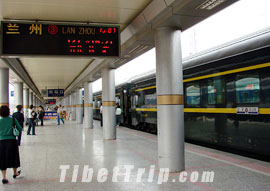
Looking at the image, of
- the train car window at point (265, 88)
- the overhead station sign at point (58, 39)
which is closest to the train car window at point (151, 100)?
the overhead station sign at point (58, 39)

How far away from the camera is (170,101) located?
20.0ft

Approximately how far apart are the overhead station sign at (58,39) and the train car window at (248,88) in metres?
3.36

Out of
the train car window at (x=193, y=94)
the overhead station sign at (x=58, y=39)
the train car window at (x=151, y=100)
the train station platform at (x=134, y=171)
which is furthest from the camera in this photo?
the train car window at (x=151, y=100)

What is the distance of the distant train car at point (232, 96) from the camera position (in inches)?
256

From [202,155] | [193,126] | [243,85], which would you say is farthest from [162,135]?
[193,126]

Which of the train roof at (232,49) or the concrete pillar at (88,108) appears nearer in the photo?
the train roof at (232,49)

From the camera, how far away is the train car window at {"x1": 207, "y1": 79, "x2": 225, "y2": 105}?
25.9 ft

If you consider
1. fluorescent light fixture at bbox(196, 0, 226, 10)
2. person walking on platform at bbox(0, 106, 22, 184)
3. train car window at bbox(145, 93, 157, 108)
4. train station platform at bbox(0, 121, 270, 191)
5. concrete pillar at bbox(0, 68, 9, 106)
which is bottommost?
train station platform at bbox(0, 121, 270, 191)

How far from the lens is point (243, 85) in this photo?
712 cm

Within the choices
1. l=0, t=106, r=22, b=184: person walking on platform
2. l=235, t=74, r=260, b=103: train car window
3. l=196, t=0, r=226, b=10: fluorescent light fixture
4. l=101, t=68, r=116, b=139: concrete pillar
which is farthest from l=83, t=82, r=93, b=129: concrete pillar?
l=196, t=0, r=226, b=10: fluorescent light fixture

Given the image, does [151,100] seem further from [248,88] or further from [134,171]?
[134,171]

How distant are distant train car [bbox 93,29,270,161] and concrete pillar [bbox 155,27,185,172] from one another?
1.94m

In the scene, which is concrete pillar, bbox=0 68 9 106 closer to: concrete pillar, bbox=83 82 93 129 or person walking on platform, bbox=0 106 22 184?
concrete pillar, bbox=83 82 93 129

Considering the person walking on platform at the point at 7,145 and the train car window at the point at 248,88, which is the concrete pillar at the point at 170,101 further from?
the person walking on platform at the point at 7,145
